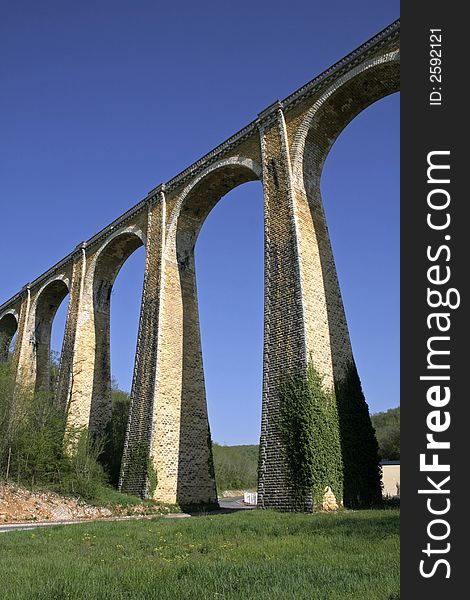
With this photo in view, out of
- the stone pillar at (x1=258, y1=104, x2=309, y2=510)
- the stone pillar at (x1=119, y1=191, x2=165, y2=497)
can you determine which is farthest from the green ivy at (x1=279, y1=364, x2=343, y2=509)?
the stone pillar at (x1=119, y1=191, x2=165, y2=497)

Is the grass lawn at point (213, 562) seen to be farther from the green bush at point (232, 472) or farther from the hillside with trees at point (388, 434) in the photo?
the green bush at point (232, 472)

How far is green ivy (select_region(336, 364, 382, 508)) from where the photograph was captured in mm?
12188

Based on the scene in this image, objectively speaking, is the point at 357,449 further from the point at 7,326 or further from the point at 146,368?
the point at 7,326

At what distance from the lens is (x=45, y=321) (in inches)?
1177

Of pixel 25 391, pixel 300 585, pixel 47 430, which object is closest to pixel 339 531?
pixel 300 585

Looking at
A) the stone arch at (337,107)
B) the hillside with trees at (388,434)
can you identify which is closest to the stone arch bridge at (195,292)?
the stone arch at (337,107)

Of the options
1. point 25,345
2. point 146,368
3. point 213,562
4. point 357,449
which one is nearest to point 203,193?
point 146,368

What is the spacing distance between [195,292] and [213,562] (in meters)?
14.5

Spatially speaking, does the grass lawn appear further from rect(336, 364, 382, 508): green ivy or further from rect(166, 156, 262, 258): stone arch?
rect(166, 156, 262, 258): stone arch

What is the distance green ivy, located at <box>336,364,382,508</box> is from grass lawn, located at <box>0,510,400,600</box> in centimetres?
332

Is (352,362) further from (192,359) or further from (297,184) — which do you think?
(192,359)

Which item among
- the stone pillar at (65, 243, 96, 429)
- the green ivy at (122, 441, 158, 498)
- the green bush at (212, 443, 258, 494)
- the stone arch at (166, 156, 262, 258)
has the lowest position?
the green bush at (212, 443, 258, 494)

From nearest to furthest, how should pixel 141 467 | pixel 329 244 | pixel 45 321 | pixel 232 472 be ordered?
pixel 329 244 < pixel 141 467 < pixel 45 321 < pixel 232 472

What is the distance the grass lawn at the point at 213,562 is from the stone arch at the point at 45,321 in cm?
2062
